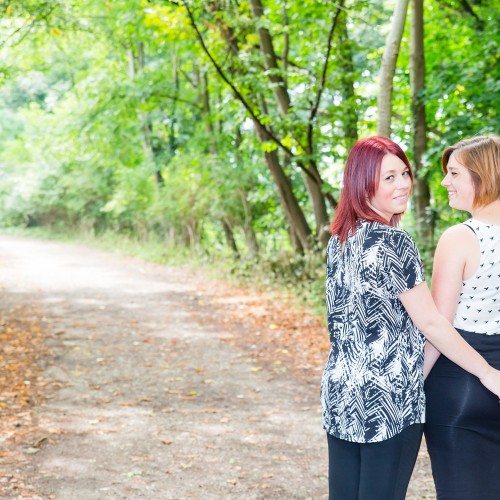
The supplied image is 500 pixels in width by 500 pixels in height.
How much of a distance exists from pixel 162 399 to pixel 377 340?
5055 millimetres

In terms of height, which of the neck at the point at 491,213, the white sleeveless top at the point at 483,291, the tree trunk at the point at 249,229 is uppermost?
the neck at the point at 491,213

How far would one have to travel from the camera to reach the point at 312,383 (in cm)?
819

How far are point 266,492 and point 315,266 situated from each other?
29.8 feet

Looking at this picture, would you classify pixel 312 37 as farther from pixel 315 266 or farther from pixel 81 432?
pixel 81 432

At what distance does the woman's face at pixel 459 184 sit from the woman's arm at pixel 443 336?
17.6 inches

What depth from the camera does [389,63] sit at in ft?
28.4

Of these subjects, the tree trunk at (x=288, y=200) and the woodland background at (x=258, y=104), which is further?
the tree trunk at (x=288, y=200)

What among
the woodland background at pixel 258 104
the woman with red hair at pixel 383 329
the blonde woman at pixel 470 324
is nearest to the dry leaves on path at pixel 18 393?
the woman with red hair at pixel 383 329

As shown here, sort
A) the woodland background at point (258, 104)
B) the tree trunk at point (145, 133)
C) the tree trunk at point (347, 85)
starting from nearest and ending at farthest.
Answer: the woodland background at point (258, 104)
the tree trunk at point (347, 85)
the tree trunk at point (145, 133)

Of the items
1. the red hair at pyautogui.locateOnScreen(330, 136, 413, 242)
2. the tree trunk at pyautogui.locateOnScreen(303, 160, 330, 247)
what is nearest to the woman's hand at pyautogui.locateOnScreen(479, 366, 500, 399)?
the red hair at pyautogui.locateOnScreen(330, 136, 413, 242)

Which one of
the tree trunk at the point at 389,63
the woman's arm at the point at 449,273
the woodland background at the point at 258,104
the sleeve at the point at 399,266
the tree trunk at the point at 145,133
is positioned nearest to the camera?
the sleeve at the point at 399,266

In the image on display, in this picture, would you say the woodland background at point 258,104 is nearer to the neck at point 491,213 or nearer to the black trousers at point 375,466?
the neck at point 491,213

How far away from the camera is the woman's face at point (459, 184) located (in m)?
2.87

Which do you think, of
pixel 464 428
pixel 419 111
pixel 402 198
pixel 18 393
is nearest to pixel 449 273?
pixel 402 198
